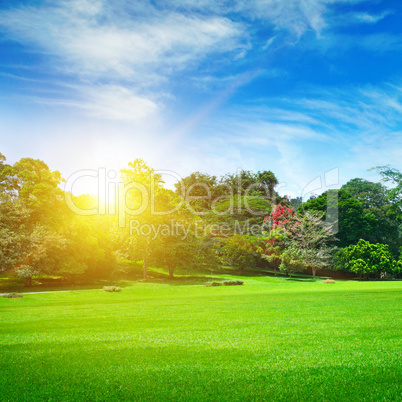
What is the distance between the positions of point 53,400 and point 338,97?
23.2 m

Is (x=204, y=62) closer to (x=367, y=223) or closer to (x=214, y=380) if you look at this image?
(x=214, y=380)

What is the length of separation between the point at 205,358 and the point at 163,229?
25.7 metres

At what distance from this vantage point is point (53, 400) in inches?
164

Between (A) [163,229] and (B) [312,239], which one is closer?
(A) [163,229]

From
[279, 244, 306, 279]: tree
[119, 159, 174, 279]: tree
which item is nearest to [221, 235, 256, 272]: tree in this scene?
[279, 244, 306, 279]: tree

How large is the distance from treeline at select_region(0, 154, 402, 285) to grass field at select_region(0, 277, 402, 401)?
14.7 metres

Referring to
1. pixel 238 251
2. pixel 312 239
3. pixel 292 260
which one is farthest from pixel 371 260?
pixel 238 251

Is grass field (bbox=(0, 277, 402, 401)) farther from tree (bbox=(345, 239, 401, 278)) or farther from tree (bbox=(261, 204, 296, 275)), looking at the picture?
tree (bbox=(345, 239, 401, 278))

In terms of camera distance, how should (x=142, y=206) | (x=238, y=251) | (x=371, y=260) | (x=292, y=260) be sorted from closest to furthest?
(x=142, y=206) < (x=292, y=260) < (x=371, y=260) < (x=238, y=251)

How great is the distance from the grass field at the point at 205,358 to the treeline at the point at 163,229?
14714mm

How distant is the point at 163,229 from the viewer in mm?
31031

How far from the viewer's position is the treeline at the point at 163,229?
23031 millimetres

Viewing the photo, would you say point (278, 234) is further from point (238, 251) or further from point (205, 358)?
point (205, 358)

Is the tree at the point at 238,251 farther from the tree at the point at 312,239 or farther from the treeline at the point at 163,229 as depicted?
the tree at the point at 312,239
